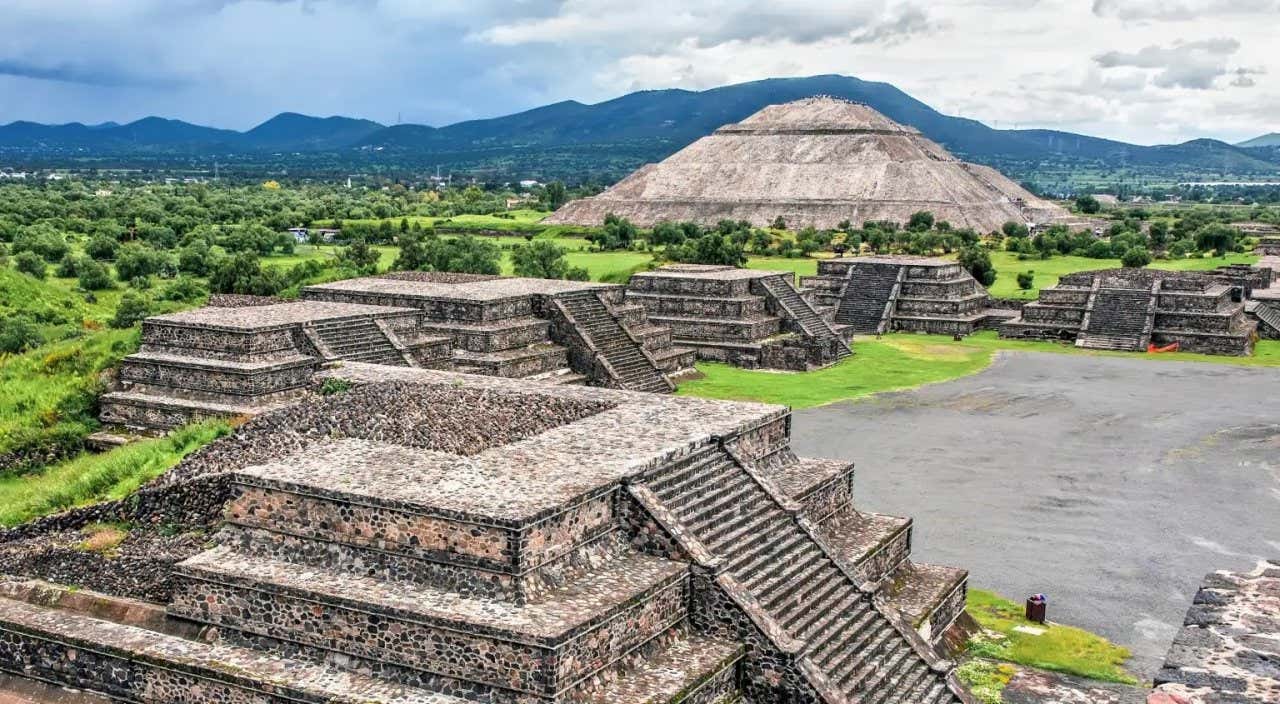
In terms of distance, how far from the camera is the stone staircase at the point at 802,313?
40.7 m

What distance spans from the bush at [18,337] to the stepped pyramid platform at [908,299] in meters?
28.4

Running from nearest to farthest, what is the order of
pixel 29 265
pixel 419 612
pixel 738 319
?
pixel 419 612, pixel 738 319, pixel 29 265

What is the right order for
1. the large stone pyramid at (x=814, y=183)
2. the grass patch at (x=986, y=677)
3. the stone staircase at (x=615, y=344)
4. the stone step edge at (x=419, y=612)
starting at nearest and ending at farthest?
the stone step edge at (x=419, y=612) → the grass patch at (x=986, y=677) → the stone staircase at (x=615, y=344) → the large stone pyramid at (x=814, y=183)

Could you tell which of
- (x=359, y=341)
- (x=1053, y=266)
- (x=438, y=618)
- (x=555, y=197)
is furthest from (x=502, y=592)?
(x=555, y=197)

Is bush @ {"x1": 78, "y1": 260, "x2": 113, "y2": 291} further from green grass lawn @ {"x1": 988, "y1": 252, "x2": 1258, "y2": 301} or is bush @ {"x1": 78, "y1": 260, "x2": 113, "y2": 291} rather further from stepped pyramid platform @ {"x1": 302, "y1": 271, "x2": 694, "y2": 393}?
green grass lawn @ {"x1": 988, "y1": 252, "x2": 1258, "y2": 301}

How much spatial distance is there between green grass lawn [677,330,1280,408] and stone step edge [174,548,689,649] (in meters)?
19.7

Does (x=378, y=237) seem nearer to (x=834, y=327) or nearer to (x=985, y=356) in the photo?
(x=834, y=327)

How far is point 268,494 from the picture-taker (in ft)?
42.5

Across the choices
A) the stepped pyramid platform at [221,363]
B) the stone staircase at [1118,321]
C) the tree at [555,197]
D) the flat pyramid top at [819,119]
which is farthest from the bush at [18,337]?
the flat pyramid top at [819,119]

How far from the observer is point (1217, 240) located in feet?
232

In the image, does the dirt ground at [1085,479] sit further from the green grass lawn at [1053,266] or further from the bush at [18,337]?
the green grass lawn at [1053,266]

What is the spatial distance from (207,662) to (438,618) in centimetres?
285

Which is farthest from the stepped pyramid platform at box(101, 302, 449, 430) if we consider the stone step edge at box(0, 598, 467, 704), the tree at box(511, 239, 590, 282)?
the tree at box(511, 239, 590, 282)

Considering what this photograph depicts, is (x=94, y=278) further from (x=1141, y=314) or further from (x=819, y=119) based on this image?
(x=819, y=119)
